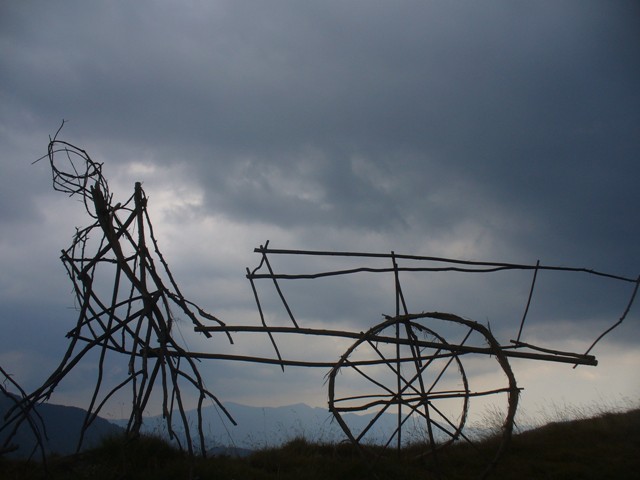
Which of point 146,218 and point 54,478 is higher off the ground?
point 146,218

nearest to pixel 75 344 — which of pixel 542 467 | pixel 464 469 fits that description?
pixel 464 469

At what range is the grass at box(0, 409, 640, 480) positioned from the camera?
5.16 m

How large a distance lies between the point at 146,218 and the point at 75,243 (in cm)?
81

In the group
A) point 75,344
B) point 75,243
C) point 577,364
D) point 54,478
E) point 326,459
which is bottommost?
point 54,478

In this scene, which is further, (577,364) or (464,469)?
(464,469)

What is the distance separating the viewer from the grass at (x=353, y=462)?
16.9 ft

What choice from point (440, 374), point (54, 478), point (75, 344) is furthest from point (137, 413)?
point (440, 374)

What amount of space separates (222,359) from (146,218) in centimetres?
167

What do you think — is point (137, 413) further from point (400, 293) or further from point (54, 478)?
Answer: point (400, 293)

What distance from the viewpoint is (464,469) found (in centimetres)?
676

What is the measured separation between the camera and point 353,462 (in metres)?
6.04

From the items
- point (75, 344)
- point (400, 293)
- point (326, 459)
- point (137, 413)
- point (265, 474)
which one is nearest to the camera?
point (137, 413)

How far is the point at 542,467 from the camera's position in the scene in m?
6.62

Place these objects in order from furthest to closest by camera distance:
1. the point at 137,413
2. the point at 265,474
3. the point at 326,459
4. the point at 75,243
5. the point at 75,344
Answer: the point at 326,459 → the point at 265,474 → the point at 75,243 → the point at 75,344 → the point at 137,413
